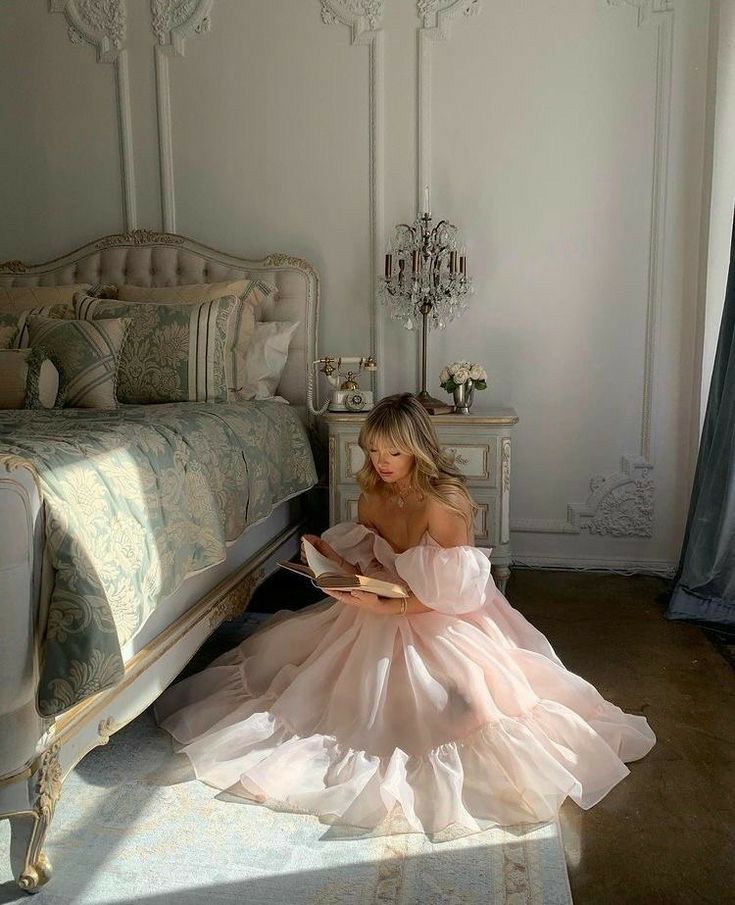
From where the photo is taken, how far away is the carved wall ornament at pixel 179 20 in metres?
3.38

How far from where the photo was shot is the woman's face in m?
1.91

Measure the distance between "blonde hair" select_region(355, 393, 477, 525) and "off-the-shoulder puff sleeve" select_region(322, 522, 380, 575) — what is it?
225mm

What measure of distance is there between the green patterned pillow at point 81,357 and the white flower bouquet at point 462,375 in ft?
4.13

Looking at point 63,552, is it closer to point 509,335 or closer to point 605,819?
point 605,819

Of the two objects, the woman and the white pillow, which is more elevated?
the white pillow

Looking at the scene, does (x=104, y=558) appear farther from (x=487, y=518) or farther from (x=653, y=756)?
(x=487, y=518)

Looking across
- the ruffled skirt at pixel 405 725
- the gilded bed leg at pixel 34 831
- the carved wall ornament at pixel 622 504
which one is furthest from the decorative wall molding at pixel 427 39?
the gilded bed leg at pixel 34 831

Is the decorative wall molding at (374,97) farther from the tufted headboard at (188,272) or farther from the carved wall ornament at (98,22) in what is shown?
the carved wall ornament at (98,22)

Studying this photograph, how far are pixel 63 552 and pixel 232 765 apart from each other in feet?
2.18

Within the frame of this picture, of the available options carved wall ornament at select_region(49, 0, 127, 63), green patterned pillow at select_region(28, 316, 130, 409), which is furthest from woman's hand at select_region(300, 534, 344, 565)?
carved wall ornament at select_region(49, 0, 127, 63)

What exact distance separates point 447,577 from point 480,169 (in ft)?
7.04

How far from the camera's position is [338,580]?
5.69 feet

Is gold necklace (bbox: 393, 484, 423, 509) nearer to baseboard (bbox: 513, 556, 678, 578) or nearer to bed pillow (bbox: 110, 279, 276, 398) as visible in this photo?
bed pillow (bbox: 110, 279, 276, 398)

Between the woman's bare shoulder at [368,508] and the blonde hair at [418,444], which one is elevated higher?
the blonde hair at [418,444]
